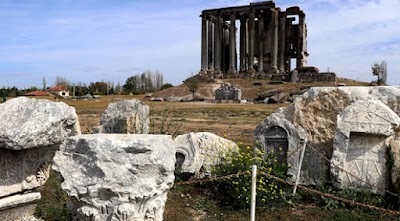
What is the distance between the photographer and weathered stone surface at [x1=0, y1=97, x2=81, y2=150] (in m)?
4.26

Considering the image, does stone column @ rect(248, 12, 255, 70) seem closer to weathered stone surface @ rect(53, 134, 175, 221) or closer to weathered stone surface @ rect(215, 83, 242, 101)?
weathered stone surface @ rect(215, 83, 242, 101)

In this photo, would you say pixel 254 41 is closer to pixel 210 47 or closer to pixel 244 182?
pixel 210 47

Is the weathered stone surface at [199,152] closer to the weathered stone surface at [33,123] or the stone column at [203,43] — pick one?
the weathered stone surface at [33,123]

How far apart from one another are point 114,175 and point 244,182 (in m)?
3.45

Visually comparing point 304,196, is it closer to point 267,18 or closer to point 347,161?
point 347,161

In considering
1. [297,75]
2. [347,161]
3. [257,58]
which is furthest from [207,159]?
[257,58]

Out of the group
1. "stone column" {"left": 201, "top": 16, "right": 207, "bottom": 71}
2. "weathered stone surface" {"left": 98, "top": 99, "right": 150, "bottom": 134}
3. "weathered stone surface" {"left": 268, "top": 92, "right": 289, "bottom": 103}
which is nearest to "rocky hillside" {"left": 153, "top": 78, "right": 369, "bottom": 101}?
"weathered stone surface" {"left": 268, "top": 92, "right": 289, "bottom": 103}

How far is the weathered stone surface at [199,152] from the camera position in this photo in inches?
309

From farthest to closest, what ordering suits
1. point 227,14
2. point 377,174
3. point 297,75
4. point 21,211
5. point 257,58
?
point 257,58
point 227,14
point 297,75
point 377,174
point 21,211

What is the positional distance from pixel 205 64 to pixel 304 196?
43.3 meters

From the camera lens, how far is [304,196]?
7.21 metres

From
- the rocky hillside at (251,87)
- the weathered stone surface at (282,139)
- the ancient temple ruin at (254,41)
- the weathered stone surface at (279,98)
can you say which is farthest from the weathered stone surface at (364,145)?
the ancient temple ruin at (254,41)

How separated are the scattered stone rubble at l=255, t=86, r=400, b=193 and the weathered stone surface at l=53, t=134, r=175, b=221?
4303 millimetres

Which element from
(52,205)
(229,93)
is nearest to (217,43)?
(229,93)
